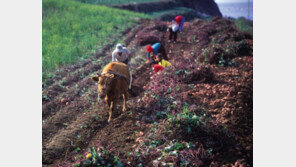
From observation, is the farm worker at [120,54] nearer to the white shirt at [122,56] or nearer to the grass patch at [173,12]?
the white shirt at [122,56]

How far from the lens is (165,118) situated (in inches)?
192

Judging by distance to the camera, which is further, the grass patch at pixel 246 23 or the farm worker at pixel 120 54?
the farm worker at pixel 120 54

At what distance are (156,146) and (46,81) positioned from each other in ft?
18.8

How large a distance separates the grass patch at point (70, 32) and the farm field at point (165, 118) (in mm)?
809

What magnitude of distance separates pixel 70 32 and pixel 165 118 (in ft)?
18.0

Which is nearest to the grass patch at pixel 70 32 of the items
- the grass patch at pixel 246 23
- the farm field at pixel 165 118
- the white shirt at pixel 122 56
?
the farm field at pixel 165 118

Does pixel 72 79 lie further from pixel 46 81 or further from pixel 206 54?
pixel 206 54

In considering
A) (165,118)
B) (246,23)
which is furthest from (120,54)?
(246,23)

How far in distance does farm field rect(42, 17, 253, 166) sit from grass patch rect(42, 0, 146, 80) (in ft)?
2.66

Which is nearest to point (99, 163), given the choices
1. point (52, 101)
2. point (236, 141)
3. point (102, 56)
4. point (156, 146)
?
point (156, 146)

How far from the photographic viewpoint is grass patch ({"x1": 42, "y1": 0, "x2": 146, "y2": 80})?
7096 millimetres

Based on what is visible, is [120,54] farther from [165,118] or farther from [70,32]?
[165,118]

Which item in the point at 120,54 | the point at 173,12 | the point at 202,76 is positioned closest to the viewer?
the point at 202,76

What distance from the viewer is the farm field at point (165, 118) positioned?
138 inches
